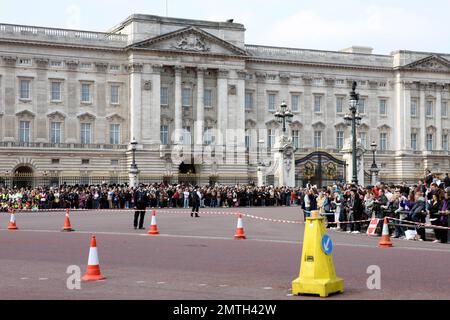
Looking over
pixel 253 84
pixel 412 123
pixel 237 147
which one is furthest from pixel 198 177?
pixel 412 123

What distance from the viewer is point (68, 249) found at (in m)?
20.0

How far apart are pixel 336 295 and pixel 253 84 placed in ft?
215

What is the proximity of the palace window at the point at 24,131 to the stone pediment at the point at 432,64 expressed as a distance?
40721mm

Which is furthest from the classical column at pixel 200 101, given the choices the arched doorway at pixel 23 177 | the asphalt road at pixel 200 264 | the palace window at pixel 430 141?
the asphalt road at pixel 200 264

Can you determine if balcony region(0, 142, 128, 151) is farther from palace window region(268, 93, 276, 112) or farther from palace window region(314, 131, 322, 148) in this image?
palace window region(314, 131, 322, 148)

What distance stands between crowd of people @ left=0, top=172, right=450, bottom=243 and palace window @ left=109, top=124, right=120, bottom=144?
1811 cm

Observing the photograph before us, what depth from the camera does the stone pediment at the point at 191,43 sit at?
70.2 meters

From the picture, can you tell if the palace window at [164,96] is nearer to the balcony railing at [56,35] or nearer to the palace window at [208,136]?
the palace window at [208,136]

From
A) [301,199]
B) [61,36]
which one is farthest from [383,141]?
[301,199]

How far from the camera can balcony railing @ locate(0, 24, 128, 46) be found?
6612 cm

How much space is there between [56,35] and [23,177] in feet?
46.0

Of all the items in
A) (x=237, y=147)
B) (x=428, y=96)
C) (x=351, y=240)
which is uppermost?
(x=428, y=96)
